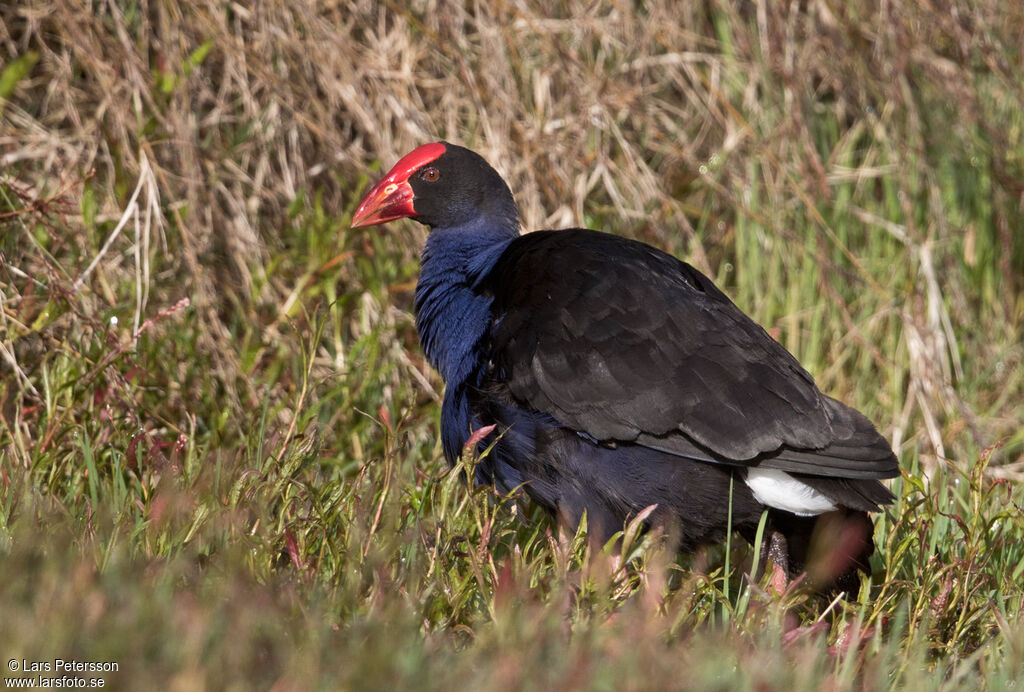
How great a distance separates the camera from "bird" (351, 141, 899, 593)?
2332 mm

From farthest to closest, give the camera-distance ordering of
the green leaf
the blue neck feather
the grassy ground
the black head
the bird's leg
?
the green leaf < the black head < the blue neck feather < the bird's leg < the grassy ground

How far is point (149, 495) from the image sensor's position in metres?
2.38

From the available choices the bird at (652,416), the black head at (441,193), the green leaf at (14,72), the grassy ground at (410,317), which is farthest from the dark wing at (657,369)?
the green leaf at (14,72)

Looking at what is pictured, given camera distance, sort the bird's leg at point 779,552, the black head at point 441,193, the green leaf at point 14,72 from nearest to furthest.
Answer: the bird's leg at point 779,552 → the black head at point 441,193 → the green leaf at point 14,72

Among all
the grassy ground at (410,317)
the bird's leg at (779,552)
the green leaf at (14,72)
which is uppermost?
Answer: the green leaf at (14,72)

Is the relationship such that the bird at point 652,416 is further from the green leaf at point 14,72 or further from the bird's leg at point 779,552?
the green leaf at point 14,72

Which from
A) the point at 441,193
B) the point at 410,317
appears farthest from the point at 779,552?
the point at 410,317

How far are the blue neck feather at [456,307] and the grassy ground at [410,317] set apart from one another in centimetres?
12

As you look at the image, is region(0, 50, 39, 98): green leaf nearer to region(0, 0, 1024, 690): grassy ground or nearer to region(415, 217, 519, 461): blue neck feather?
region(0, 0, 1024, 690): grassy ground

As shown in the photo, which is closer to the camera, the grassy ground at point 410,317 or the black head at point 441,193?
the grassy ground at point 410,317

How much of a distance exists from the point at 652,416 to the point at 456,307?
616mm

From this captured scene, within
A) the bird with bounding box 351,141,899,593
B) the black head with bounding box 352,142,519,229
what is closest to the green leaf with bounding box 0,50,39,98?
the black head with bounding box 352,142,519,229

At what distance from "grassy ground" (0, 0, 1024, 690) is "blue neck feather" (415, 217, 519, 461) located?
0.39 ft

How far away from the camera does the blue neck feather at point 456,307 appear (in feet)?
8.68
